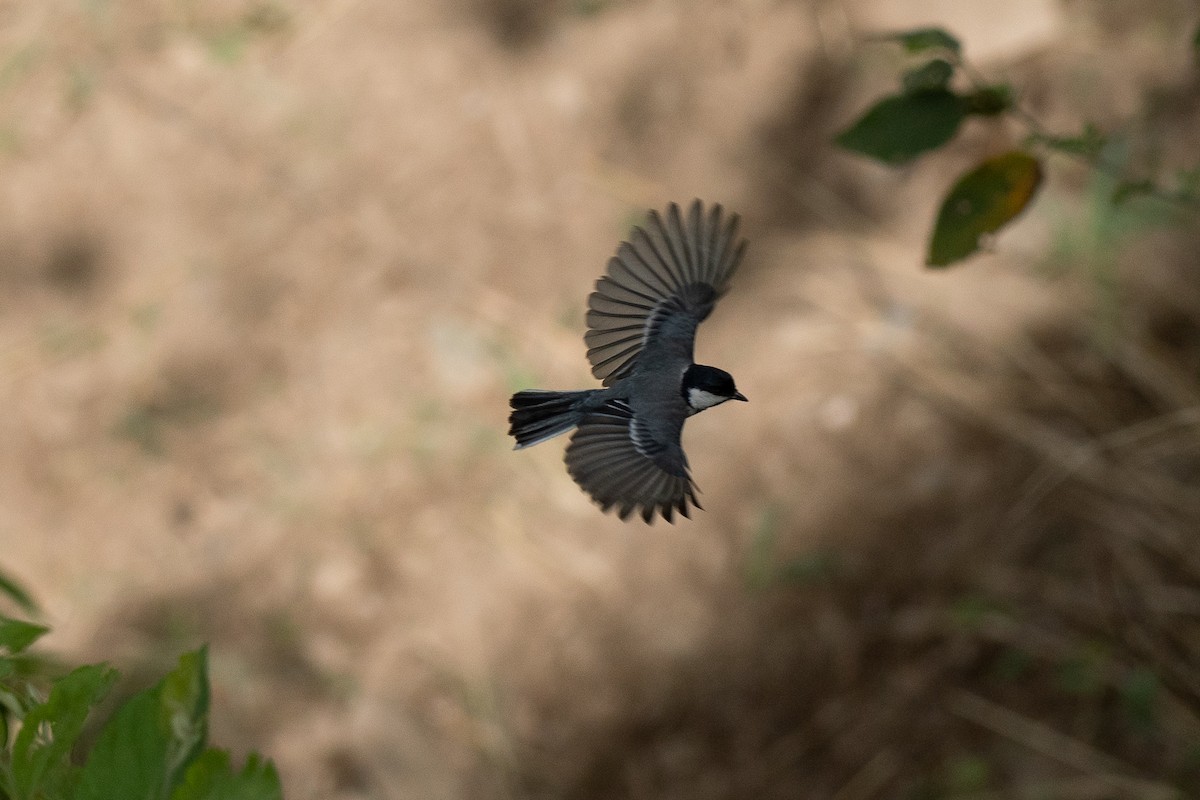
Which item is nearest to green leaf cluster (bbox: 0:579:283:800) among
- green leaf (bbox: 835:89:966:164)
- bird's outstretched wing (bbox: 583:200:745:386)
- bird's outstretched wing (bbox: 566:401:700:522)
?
bird's outstretched wing (bbox: 566:401:700:522)

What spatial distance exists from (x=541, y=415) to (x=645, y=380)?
0.55 ft

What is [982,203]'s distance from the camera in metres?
1.82

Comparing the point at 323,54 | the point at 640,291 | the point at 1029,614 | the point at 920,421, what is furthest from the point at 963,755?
the point at 323,54

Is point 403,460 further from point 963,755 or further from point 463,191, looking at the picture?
point 963,755

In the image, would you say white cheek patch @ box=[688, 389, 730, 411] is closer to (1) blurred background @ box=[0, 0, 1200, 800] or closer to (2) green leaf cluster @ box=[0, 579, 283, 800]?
(2) green leaf cluster @ box=[0, 579, 283, 800]

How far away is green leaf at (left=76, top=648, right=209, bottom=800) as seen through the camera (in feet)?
3.42

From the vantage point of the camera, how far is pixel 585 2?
13.5 ft

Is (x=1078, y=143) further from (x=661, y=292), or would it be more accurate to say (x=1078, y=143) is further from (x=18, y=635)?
(x=18, y=635)

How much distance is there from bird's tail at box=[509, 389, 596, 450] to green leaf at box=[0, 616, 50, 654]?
2.27 feet

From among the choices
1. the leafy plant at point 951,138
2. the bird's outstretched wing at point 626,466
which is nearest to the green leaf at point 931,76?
the leafy plant at point 951,138

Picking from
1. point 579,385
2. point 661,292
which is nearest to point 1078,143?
point 661,292

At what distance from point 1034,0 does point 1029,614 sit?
70.0 inches

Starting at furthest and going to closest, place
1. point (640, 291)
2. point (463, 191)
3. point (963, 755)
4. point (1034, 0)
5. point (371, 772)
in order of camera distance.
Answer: point (463, 191) → point (1034, 0) → point (371, 772) → point (963, 755) → point (640, 291)

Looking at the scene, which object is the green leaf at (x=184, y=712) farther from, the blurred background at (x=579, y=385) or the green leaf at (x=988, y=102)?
the blurred background at (x=579, y=385)
